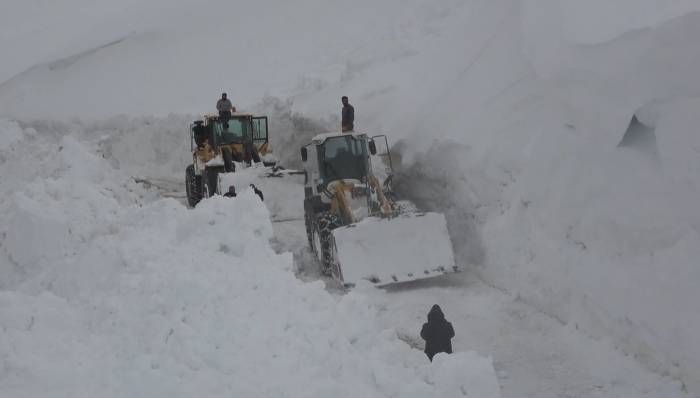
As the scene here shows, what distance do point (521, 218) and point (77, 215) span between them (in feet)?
18.4

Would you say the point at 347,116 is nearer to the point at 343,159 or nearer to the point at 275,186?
the point at 343,159

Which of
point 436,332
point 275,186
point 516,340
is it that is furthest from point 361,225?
point 275,186

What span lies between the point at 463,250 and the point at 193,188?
20.6 ft

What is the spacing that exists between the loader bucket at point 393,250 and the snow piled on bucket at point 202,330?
2.23 metres

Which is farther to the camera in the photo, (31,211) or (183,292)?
(31,211)

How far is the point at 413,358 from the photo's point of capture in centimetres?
471

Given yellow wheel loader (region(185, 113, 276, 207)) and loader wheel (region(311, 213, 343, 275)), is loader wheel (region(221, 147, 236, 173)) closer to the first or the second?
yellow wheel loader (region(185, 113, 276, 207))

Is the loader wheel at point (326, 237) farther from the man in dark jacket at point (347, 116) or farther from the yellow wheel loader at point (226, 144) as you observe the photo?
the yellow wheel loader at point (226, 144)

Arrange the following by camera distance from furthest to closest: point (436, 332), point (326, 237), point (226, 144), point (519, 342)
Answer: point (226, 144)
point (326, 237)
point (519, 342)
point (436, 332)

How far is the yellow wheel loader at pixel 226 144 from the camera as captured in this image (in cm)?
1195

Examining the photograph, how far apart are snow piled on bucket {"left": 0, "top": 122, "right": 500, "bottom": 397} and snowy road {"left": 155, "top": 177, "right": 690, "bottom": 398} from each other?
5.21 feet

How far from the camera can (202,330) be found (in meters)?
4.26

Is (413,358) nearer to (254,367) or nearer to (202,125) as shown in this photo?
(254,367)

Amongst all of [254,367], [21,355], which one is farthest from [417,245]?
[21,355]
